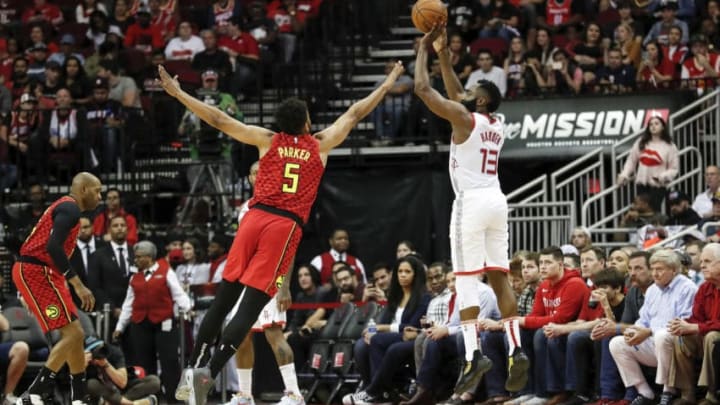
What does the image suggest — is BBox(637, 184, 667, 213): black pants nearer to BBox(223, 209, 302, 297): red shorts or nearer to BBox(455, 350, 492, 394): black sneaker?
BBox(455, 350, 492, 394): black sneaker

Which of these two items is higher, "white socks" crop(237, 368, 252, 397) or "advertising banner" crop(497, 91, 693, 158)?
"advertising banner" crop(497, 91, 693, 158)

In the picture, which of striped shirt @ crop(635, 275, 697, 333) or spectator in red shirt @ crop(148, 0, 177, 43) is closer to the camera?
striped shirt @ crop(635, 275, 697, 333)

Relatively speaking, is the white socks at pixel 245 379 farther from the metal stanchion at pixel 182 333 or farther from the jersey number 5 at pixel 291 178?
the metal stanchion at pixel 182 333

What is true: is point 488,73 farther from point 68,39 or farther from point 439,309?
point 68,39

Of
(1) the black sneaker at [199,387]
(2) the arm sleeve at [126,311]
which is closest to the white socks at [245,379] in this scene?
(1) the black sneaker at [199,387]

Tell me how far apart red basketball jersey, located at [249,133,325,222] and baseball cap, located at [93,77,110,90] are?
1042cm

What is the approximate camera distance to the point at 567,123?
66.6 feet

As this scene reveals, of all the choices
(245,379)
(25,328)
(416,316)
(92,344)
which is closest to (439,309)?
(416,316)

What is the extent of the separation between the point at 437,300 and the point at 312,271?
2.77 metres

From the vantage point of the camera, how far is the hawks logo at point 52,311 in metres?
13.8

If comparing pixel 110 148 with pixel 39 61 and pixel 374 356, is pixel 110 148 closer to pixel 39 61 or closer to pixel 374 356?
pixel 39 61

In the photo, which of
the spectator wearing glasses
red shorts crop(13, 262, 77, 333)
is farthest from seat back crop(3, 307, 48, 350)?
the spectator wearing glasses

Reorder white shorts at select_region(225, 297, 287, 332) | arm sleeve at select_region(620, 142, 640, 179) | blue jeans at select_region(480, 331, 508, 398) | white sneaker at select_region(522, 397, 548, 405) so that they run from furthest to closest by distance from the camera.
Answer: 1. arm sleeve at select_region(620, 142, 640, 179)
2. blue jeans at select_region(480, 331, 508, 398)
3. white sneaker at select_region(522, 397, 548, 405)
4. white shorts at select_region(225, 297, 287, 332)

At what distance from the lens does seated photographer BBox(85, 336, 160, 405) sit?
48.8ft
